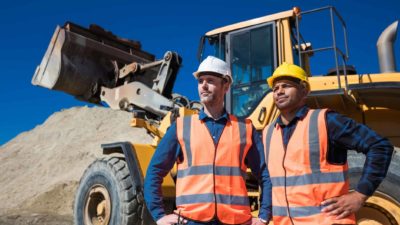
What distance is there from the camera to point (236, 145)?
2.40 metres

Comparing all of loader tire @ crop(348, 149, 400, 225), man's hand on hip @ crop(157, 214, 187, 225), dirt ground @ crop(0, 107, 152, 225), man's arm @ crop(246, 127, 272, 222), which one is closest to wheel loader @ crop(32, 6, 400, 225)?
loader tire @ crop(348, 149, 400, 225)

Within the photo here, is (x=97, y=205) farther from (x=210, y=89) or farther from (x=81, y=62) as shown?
(x=210, y=89)

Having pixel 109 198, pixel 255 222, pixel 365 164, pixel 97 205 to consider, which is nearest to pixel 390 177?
pixel 365 164

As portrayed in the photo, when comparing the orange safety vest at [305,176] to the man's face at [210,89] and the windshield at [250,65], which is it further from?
the windshield at [250,65]

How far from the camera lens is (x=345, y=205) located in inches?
81.3

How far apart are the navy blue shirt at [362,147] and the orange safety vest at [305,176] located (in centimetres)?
4

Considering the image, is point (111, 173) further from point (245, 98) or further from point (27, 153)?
point (27, 153)

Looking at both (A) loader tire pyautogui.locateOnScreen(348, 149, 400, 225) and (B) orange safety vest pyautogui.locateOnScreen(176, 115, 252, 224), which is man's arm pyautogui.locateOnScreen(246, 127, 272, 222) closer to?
(B) orange safety vest pyautogui.locateOnScreen(176, 115, 252, 224)

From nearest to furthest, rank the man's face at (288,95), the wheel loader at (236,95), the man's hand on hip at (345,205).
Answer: the man's hand on hip at (345,205)
the man's face at (288,95)
the wheel loader at (236,95)

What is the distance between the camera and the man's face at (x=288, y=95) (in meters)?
2.40

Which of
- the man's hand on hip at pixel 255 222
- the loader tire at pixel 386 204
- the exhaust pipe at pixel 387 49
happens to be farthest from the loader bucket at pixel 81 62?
the man's hand on hip at pixel 255 222

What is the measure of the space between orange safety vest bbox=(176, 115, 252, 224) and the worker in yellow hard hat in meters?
0.19

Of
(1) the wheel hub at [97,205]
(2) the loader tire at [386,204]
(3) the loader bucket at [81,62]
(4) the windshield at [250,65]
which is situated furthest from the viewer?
(3) the loader bucket at [81,62]

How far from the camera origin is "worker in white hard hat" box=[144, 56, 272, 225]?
7.45 feet
